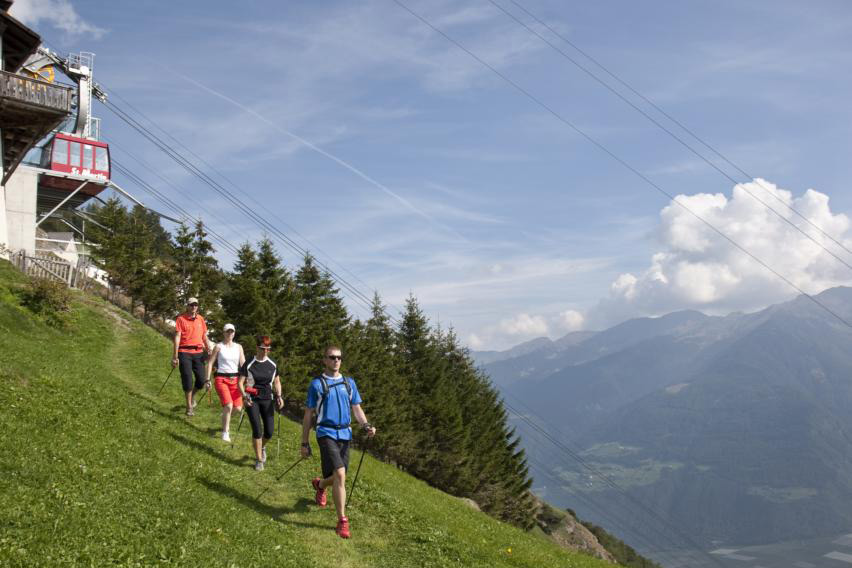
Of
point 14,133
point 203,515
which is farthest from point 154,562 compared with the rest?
point 14,133

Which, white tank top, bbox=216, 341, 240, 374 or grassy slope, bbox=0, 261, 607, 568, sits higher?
white tank top, bbox=216, 341, 240, 374

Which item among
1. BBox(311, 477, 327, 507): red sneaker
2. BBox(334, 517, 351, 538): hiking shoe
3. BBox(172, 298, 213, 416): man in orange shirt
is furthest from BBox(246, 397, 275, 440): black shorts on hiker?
BBox(334, 517, 351, 538): hiking shoe

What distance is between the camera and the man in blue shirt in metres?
11.2

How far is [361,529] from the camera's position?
12.5 m

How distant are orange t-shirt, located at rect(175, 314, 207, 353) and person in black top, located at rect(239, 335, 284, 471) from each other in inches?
118

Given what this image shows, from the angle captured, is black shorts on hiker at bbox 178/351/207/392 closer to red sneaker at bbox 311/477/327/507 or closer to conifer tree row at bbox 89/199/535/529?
red sneaker at bbox 311/477/327/507

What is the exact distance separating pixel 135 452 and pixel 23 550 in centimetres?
509

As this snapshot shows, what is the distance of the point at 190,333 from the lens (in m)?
16.7

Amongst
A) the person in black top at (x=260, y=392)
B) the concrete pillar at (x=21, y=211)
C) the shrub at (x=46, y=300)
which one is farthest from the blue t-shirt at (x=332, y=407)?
the concrete pillar at (x=21, y=211)

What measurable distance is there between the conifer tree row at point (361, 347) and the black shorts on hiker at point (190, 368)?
23751mm

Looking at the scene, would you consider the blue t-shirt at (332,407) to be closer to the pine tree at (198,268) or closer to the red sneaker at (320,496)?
the red sneaker at (320,496)

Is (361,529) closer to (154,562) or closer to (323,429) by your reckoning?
(323,429)

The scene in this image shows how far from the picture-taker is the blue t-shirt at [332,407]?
11203 mm

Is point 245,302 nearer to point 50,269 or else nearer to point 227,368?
point 50,269
